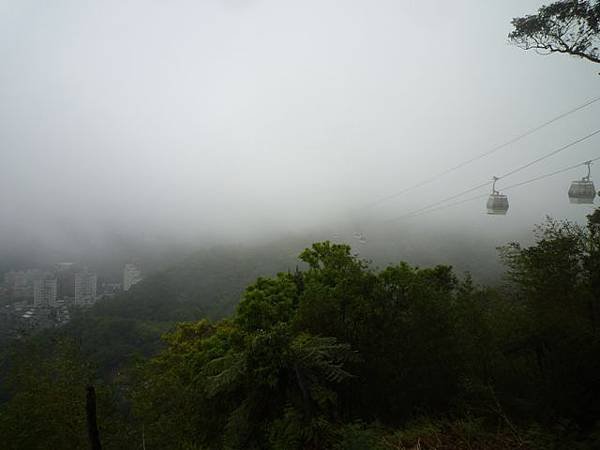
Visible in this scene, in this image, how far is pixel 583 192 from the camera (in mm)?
14523

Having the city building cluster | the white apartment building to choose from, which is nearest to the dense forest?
the city building cluster

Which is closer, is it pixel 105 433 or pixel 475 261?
pixel 105 433

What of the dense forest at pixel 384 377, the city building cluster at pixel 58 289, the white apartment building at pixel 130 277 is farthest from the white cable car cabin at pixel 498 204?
the white apartment building at pixel 130 277

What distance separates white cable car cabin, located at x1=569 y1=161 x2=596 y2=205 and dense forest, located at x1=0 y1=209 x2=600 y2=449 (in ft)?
2.87

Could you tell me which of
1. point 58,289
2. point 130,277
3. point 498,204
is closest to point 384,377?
point 498,204

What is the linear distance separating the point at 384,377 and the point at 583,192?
34.4 ft

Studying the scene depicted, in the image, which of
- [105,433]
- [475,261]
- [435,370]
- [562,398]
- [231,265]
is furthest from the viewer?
[231,265]

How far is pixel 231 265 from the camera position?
141 metres

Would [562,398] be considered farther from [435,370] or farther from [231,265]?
[231,265]

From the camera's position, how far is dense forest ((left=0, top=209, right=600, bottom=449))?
405 inches

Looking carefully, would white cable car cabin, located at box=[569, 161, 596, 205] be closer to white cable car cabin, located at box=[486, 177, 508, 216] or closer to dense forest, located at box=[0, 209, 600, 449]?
dense forest, located at box=[0, 209, 600, 449]

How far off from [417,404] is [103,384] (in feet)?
37.4

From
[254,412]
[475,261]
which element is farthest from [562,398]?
[475,261]

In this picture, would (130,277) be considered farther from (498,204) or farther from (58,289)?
(498,204)
